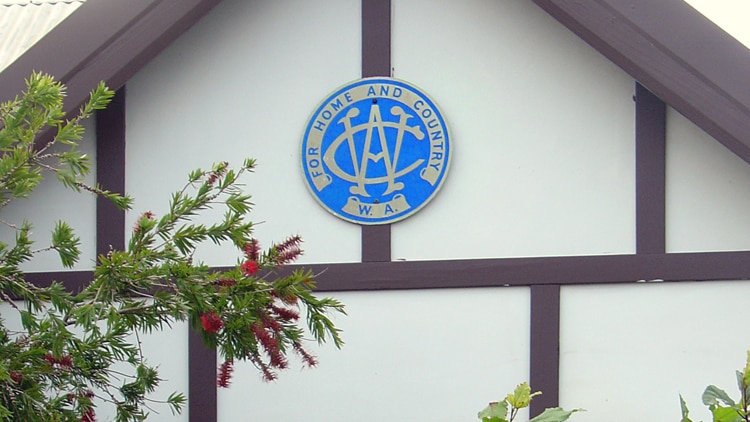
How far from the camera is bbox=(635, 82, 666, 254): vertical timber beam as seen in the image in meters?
4.81

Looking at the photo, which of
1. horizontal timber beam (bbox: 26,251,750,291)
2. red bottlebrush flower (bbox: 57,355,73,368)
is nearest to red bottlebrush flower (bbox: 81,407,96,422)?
red bottlebrush flower (bbox: 57,355,73,368)

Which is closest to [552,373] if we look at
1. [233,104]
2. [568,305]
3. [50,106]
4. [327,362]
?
[568,305]

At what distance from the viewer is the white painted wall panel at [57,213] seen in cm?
514

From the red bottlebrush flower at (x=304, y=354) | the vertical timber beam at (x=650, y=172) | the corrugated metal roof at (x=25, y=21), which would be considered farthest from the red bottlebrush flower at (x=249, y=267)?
the corrugated metal roof at (x=25, y=21)

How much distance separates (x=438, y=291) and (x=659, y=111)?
48.6 inches

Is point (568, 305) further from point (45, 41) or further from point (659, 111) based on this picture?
point (45, 41)

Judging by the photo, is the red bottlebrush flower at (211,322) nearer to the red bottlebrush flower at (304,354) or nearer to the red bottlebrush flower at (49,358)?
the red bottlebrush flower at (304,354)

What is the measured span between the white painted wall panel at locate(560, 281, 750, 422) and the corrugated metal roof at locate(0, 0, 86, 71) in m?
3.12

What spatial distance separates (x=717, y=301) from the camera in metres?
4.75

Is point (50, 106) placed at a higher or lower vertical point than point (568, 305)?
higher

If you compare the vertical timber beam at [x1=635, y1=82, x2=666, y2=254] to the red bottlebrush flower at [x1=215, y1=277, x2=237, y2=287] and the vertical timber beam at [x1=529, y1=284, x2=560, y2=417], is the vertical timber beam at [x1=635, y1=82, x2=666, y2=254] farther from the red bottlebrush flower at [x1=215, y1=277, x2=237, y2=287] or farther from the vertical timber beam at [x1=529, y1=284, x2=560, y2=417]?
the red bottlebrush flower at [x1=215, y1=277, x2=237, y2=287]

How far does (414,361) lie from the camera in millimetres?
4969

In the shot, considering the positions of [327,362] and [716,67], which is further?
[327,362]

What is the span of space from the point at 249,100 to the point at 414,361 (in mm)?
1410
